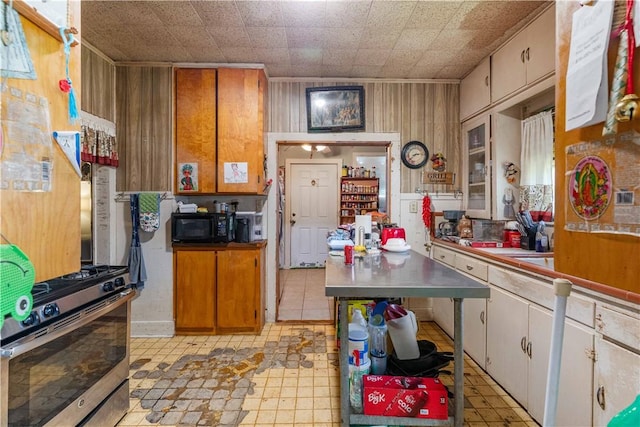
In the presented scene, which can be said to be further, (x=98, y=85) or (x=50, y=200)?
(x=98, y=85)

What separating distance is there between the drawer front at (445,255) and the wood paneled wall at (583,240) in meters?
1.67

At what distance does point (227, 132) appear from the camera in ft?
9.89

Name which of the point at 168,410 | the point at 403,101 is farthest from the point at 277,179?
the point at 168,410

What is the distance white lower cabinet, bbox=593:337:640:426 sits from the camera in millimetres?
1177

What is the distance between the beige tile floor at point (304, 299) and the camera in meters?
3.51

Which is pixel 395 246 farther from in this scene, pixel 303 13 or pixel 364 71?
pixel 364 71

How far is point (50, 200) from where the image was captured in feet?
3.51

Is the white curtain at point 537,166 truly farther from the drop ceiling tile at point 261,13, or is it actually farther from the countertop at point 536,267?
the drop ceiling tile at point 261,13

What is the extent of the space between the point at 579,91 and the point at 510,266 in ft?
4.18

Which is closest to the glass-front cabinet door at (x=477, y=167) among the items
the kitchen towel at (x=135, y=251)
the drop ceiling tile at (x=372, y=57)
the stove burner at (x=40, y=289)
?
the drop ceiling tile at (x=372, y=57)

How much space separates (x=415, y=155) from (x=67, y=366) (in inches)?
127

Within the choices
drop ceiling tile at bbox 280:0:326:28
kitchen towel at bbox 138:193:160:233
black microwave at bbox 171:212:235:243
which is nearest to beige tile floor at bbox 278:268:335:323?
black microwave at bbox 171:212:235:243

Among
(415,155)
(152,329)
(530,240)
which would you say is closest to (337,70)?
(415,155)

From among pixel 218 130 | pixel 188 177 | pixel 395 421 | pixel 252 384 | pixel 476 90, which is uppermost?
pixel 476 90
